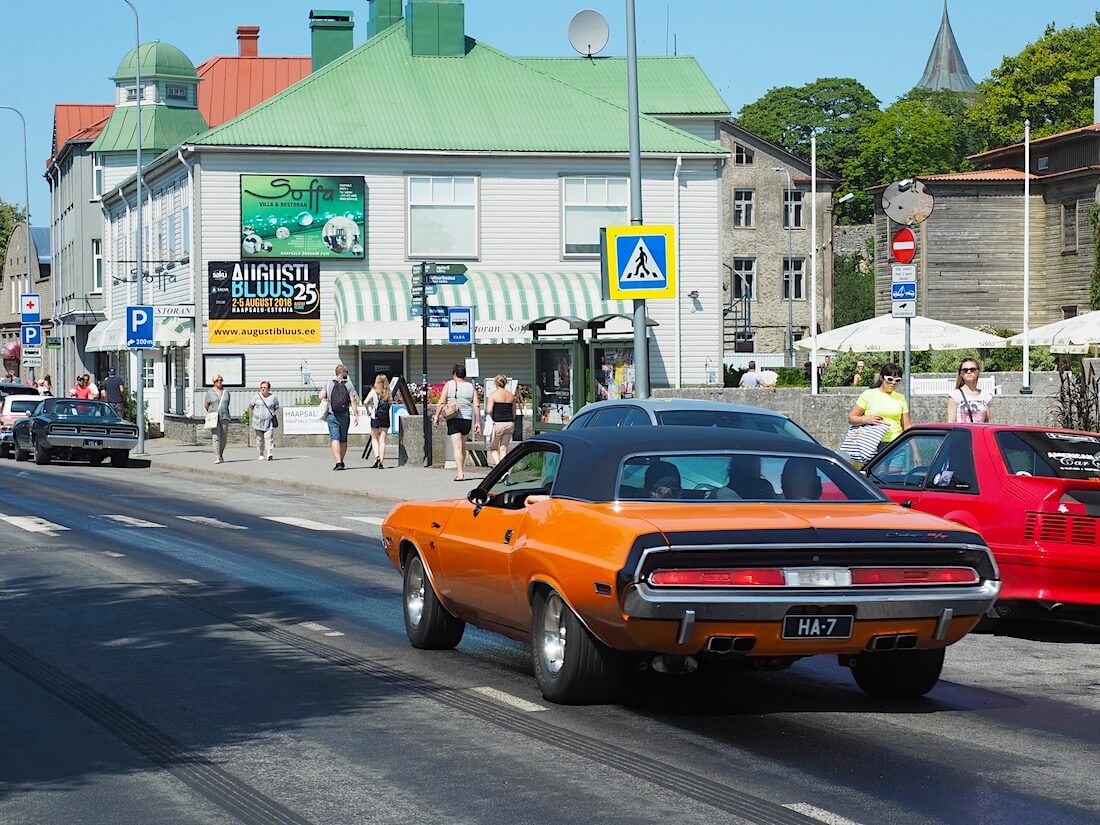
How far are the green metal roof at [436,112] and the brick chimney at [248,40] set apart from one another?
31.5 metres

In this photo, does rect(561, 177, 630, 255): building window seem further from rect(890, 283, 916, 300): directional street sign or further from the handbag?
the handbag

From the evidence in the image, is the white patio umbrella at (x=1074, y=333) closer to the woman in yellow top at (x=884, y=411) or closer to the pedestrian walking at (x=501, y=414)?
the pedestrian walking at (x=501, y=414)

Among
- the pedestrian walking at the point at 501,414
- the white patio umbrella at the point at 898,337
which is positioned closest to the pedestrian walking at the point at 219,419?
the pedestrian walking at the point at 501,414

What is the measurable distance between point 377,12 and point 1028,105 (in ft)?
116

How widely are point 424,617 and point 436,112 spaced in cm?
4012

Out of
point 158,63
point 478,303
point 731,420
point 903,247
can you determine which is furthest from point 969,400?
point 158,63

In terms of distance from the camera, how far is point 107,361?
67.5m

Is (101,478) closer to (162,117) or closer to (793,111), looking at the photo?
(162,117)

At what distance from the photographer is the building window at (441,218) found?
48.4 meters

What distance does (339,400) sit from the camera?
3256 cm

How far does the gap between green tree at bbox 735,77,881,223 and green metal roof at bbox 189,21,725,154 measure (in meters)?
52.4

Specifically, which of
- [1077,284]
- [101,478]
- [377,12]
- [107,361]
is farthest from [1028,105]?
[101,478]

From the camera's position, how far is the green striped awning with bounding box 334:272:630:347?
152 ft

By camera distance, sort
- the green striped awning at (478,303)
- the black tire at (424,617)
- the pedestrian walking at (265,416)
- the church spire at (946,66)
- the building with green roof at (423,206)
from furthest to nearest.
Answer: the church spire at (946,66), the building with green roof at (423,206), the green striped awning at (478,303), the pedestrian walking at (265,416), the black tire at (424,617)
